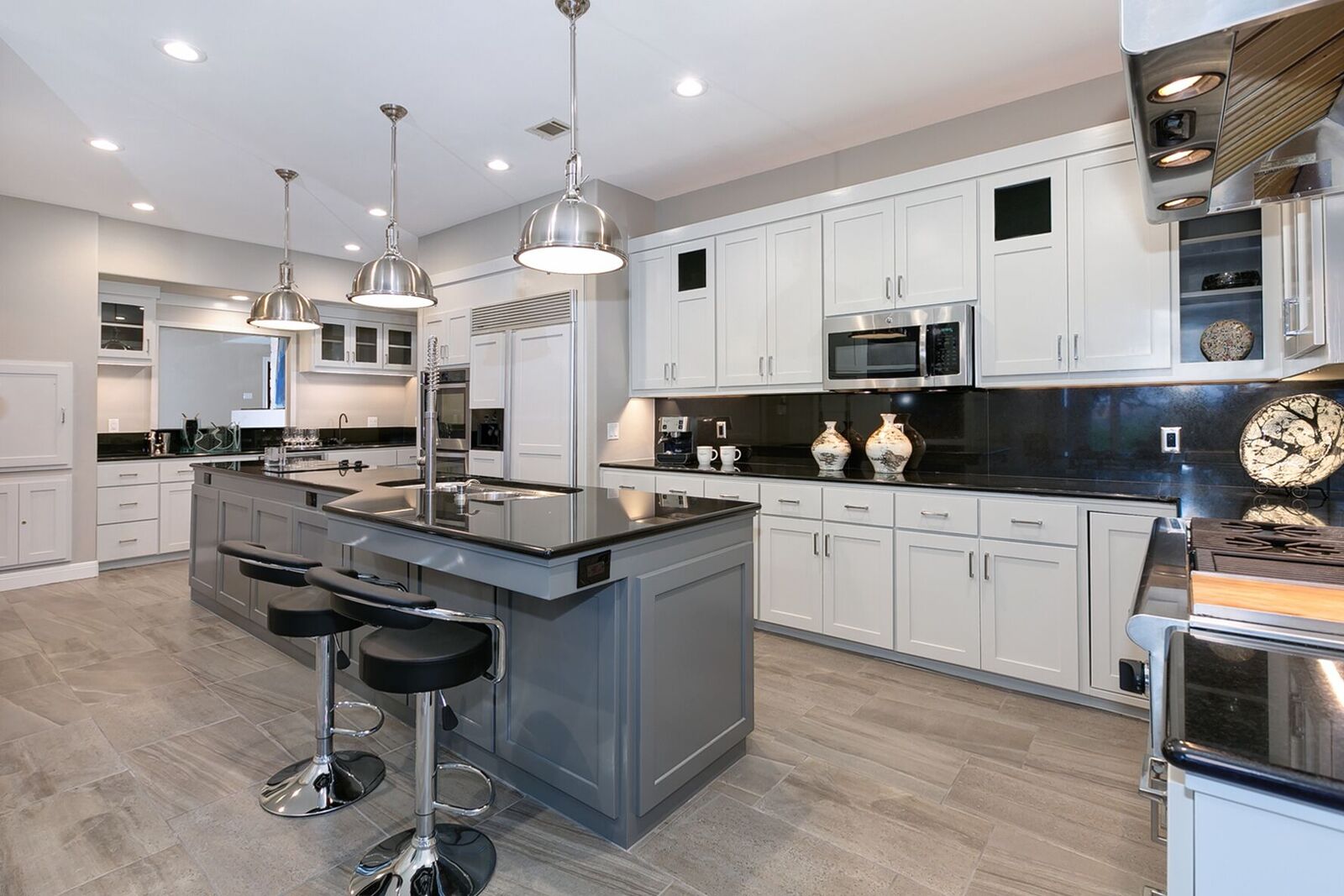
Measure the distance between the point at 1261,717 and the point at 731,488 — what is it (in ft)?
10.5

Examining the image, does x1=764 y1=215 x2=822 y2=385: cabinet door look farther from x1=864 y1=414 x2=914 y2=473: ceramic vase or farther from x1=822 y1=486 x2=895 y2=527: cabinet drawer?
x1=822 y1=486 x2=895 y2=527: cabinet drawer

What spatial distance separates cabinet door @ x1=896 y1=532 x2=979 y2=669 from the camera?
304 cm

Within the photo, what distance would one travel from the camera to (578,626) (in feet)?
6.43

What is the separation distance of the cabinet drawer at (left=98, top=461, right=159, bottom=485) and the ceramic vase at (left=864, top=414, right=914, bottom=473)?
19.6 feet

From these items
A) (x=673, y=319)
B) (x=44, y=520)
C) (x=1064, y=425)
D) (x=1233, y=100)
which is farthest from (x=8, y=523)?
(x=1064, y=425)

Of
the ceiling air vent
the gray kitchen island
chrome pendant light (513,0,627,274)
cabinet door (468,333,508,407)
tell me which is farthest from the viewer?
cabinet door (468,333,508,407)

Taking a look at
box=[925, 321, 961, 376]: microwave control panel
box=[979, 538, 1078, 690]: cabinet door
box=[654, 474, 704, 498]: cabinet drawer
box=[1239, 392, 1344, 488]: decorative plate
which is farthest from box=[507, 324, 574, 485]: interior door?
box=[1239, 392, 1344, 488]: decorative plate

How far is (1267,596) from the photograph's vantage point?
3.69 ft

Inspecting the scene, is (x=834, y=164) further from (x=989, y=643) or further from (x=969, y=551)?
(x=989, y=643)

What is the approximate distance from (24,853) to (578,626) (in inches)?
68.1

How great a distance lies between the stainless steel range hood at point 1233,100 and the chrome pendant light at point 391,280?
312 centimetres

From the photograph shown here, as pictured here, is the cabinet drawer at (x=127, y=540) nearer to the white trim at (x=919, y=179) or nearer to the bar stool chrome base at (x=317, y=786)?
the bar stool chrome base at (x=317, y=786)

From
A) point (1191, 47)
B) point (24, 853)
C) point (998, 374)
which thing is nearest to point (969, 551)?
point (998, 374)

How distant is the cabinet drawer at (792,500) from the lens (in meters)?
3.52
